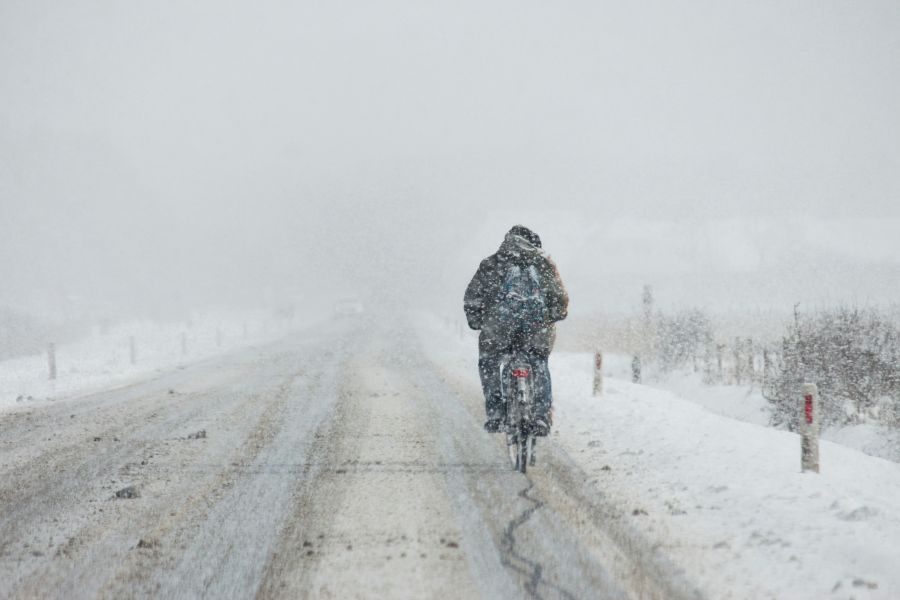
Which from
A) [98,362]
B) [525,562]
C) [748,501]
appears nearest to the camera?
[525,562]

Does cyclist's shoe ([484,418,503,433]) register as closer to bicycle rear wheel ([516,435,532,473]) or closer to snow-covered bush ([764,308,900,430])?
bicycle rear wheel ([516,435,532,473])

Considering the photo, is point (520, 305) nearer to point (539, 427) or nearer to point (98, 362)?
point (539, 427)

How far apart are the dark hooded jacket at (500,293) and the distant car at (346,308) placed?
5192 cm

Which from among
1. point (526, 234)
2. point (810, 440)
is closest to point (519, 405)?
point (526, 234)

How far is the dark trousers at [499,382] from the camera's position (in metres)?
6.23

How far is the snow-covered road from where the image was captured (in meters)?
3.55

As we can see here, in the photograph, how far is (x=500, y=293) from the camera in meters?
6.23

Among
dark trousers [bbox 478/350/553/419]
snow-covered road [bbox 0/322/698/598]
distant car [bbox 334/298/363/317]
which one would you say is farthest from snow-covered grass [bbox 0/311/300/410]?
distant car [bbox 334/298/363/317]

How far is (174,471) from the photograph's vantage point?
242 inches

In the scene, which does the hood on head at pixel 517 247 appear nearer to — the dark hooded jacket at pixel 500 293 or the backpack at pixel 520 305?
the dark hooded jacket at pixel 500 293

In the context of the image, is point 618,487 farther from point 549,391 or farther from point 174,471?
point 174,471

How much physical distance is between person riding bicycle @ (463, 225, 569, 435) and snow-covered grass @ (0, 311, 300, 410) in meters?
9.92

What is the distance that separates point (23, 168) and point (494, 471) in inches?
2902

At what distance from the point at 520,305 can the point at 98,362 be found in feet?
66.7
